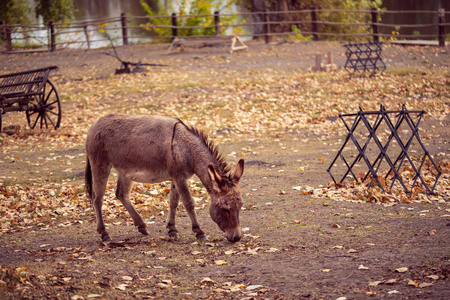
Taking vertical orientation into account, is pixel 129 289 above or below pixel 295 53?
below

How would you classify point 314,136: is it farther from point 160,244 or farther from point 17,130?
point 17,130

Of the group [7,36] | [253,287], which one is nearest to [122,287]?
[253,287]

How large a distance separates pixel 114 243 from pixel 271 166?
17.0 ft

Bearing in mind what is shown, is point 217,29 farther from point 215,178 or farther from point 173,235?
point 215,178

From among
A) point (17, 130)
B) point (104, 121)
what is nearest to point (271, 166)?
point (104, 121)

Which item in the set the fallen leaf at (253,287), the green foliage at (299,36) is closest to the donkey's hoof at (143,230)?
the fallen leaf at (253,287)

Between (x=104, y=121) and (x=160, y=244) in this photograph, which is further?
(x=104, y=121)

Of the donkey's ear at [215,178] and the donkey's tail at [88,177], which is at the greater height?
the donkey's ear at [215,178]

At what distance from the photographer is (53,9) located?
117ft

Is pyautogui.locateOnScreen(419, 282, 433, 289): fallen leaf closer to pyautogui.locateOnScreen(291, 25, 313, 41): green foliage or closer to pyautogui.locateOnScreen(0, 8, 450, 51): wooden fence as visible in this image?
pyautogui.locateOnScreen(0, 8, 450, 51): wooden fence

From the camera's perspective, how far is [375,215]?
762cm

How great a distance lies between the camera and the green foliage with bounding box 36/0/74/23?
3572cm

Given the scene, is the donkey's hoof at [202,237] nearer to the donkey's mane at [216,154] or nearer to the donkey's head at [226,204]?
the donkey's head at [226,204]

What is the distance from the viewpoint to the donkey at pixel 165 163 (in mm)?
A: 6453
